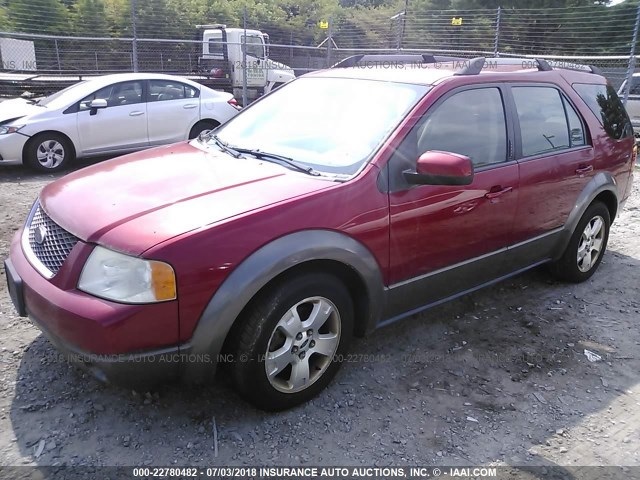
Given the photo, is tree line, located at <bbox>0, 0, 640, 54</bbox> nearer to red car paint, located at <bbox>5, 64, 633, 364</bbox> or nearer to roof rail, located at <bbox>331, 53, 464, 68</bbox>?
roof rail, located at <bbox>331, 53, 464, 68</bbox>

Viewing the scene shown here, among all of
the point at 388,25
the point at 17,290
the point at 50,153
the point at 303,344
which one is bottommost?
the point at 303,344

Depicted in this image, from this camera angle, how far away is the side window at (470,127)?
10.6 feet

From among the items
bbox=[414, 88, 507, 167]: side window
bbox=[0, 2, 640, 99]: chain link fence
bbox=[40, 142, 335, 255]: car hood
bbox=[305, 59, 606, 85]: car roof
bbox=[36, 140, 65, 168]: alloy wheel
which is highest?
bbox=[0, 2, 640, 99]: chain link fence

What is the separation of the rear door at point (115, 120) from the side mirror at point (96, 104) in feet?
0.05

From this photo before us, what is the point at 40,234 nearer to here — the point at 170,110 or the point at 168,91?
the point at 170,110

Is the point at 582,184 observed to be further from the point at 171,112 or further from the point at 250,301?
the point at 171,112

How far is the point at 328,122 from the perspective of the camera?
132 inches

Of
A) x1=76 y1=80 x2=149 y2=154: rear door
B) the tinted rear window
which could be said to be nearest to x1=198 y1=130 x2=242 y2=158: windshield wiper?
the tinted rear window

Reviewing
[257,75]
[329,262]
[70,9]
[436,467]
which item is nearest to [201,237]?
[329,262]

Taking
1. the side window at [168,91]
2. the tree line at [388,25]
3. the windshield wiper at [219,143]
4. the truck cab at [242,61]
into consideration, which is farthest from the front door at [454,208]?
the tree line at [388,25]

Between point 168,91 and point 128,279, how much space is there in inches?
287

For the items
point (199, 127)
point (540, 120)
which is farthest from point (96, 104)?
point (540, 120)

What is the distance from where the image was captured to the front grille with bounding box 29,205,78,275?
8.45ft

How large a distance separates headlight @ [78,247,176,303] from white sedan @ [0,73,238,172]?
20.0ft
